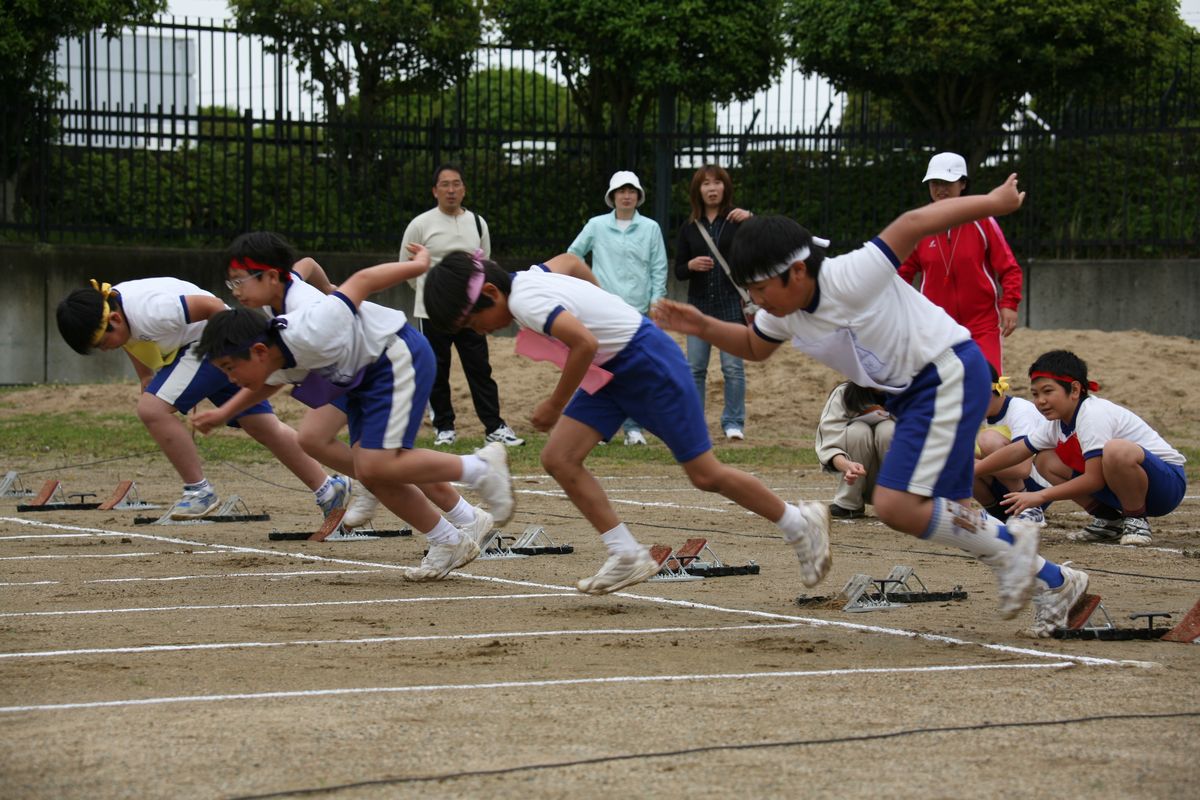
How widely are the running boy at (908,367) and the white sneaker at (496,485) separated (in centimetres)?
185

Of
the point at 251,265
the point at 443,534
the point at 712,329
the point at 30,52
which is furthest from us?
the point at 30,52

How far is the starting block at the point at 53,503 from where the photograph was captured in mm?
9312

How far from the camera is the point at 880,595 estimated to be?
5.85 m

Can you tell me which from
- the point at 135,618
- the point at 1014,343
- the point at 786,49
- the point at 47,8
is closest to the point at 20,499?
the point at 135,618

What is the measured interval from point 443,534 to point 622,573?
3.63 feet

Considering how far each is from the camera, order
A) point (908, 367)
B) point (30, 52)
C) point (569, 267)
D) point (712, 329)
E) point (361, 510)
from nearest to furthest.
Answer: point (908, 367) → point (712, 329) → point (569, 267) → point (361, 510) → point (30, 52)

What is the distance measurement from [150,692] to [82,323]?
4080mm

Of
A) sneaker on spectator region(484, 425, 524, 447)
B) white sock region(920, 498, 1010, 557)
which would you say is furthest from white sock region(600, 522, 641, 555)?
sneaker on spectator region(484, 425, 524, 447)

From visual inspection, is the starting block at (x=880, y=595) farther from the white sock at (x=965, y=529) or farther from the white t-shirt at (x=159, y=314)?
the white t-shirt at (x=159, y=314)

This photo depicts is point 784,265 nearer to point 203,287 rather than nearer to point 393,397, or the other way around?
point 393,397

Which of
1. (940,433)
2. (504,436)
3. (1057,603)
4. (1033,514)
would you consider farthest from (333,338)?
(504,436)

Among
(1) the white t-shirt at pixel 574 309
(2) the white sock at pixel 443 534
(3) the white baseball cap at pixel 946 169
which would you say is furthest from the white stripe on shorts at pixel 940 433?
(3) the white baseball cap at pixel 946 169

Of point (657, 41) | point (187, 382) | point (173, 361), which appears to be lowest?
point (187, 382)

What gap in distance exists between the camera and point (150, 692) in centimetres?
423
